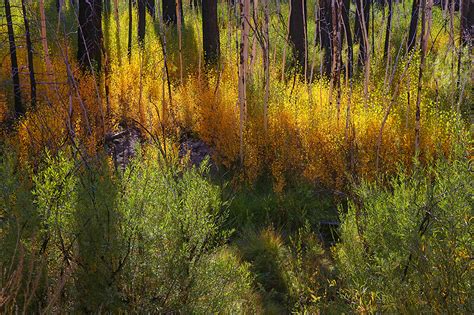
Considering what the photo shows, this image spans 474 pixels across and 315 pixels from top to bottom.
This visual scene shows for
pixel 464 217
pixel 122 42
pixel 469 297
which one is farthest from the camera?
pixel 122 42

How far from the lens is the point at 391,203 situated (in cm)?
276

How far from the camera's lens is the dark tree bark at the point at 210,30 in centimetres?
890

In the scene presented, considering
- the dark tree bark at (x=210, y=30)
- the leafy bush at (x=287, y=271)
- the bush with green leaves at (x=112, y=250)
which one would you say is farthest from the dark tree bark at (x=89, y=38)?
the bush with green leaves at (x=112, y=250)

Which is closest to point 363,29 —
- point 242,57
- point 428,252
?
point 242,57

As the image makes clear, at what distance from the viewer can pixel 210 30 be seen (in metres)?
9.02

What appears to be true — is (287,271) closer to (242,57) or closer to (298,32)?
(242,57)

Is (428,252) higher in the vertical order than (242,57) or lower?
lower

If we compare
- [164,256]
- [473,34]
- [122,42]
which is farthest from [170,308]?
[473,34]

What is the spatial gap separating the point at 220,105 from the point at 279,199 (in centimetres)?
205

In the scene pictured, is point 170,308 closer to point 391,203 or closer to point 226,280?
point 226,280

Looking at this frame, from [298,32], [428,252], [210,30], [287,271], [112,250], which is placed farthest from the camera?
[298,32]

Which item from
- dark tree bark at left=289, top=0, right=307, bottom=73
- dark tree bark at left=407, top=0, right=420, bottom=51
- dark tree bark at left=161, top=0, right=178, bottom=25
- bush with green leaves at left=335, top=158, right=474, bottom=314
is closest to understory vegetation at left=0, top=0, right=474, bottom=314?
bush with green leaves at left=335, top=158, right=474, bottom=314

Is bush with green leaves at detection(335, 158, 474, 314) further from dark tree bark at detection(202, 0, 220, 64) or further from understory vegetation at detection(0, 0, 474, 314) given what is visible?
dark tree bark at detection(202, 0, 220, 64)

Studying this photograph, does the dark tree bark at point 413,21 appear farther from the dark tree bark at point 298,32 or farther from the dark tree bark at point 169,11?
the dark tree bark at point 169,11
